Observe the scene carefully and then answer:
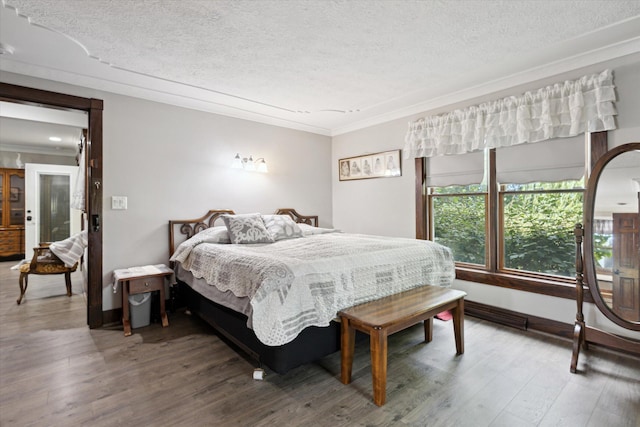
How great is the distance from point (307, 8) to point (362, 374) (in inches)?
101

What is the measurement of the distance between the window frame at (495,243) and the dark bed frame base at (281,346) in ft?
6.63

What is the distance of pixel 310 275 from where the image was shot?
2.10 m

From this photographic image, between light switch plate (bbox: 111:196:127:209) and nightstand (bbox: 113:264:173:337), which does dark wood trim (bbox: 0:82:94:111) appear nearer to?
light switch plate (bbox: 111:196:127:209)

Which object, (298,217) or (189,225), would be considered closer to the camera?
(189,225)

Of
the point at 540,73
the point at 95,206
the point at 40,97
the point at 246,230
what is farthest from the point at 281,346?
the point at 540,73

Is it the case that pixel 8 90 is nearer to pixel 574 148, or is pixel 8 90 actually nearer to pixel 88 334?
pixel 88 334

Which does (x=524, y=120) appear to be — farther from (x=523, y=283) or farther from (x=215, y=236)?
(x=215, y=236)

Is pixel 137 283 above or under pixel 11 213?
under

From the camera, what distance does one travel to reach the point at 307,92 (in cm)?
354

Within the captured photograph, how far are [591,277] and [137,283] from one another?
4.02 m

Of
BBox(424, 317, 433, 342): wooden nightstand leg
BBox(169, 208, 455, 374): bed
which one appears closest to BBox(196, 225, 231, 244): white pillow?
BBox(169, 208, 455, 374): bed

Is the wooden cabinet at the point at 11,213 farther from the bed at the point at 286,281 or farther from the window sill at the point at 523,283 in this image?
the window sill at the point at 523,283

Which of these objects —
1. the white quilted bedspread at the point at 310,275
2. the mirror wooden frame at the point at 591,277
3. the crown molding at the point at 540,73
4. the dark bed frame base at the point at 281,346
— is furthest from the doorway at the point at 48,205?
the mirror wooden frame at the point at 591,277

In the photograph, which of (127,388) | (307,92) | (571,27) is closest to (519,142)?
(571,27)
